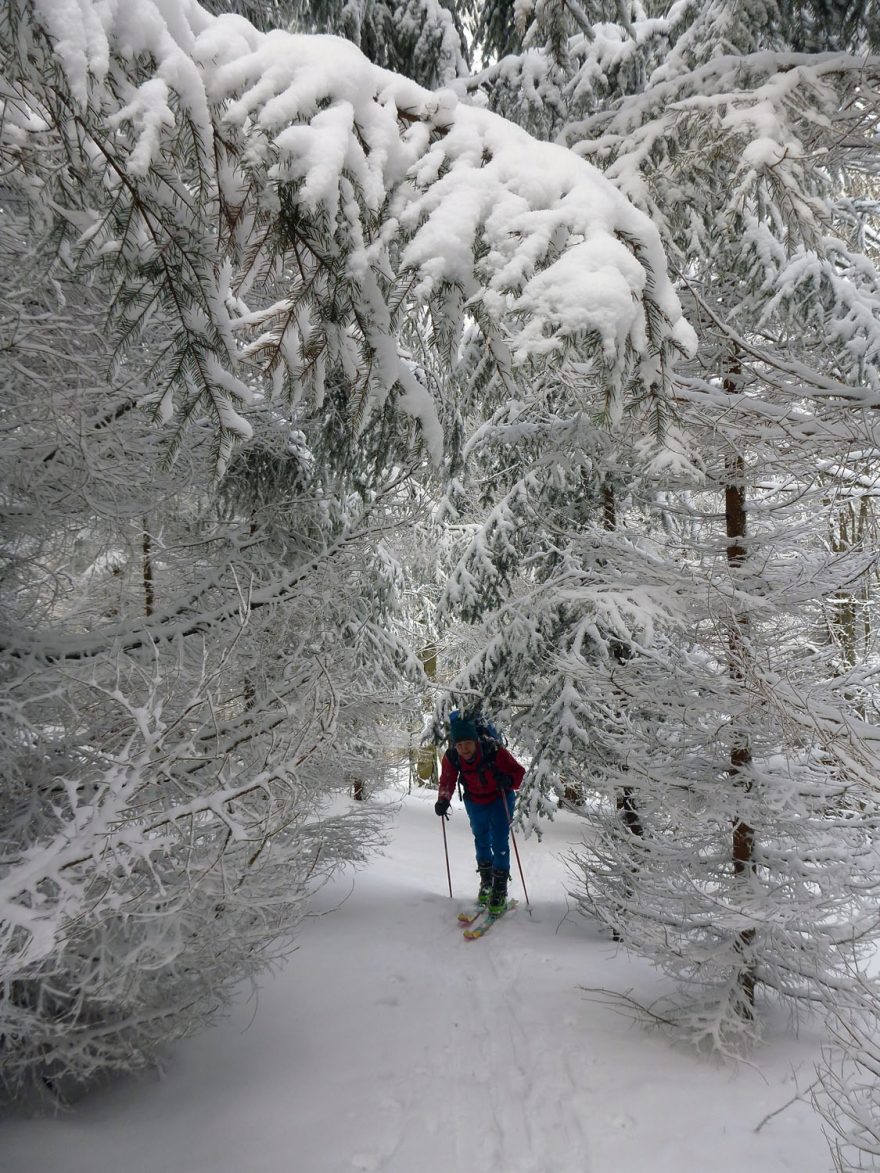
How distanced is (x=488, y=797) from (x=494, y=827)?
341 mm

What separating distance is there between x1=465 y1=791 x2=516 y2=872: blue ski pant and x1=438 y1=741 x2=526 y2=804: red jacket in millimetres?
79

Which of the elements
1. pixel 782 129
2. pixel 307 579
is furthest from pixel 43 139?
pixel 782 129

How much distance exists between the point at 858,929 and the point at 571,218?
4913 mm

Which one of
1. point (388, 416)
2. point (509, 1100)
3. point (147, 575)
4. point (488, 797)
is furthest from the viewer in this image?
point (488, 797)

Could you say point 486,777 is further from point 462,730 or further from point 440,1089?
point 440,1089

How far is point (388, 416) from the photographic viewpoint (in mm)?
3158

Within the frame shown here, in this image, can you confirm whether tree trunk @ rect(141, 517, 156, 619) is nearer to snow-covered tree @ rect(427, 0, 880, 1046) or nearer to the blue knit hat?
snow-covered tree @ rect(427, 0, 880, 1046)

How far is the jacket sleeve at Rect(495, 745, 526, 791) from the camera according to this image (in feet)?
27.2

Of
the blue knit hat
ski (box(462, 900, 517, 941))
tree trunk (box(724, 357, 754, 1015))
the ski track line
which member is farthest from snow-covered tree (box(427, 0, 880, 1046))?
the blue knit hat

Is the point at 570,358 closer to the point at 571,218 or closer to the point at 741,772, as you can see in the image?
the point at 571,218

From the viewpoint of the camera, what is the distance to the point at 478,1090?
4.75m

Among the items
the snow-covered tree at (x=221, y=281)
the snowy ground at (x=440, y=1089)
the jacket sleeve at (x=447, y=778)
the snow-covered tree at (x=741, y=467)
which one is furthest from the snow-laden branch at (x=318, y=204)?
the jacket sleeve at (x=447, y=778)

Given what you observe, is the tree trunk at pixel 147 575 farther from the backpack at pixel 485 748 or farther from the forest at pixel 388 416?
the backpack at pixel 485 748

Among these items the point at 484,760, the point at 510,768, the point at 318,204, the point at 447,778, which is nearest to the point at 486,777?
the point at 484,760
